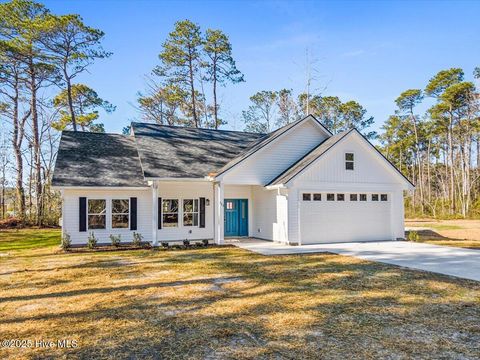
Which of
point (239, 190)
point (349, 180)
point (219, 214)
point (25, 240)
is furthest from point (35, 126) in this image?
point (349, 180)

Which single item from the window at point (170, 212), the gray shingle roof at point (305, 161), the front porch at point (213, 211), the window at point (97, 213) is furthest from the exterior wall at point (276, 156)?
the window at point (97, 213)

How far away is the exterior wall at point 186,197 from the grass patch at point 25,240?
207 inches

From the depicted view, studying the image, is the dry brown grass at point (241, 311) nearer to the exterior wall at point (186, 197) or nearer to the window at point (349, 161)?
the exterior wall at point (186, 197)

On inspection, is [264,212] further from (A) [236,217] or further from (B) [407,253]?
(B) [407,253]

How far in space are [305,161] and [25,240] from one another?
14.7 meters

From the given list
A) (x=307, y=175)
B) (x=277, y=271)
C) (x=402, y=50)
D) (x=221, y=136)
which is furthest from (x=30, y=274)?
(x=402, y=50)

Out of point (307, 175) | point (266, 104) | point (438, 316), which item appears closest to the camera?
point (438, 316)

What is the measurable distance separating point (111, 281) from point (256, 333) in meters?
4.77

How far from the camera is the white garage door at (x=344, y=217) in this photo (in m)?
15.7

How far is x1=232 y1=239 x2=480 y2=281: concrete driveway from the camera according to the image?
32.0 feet

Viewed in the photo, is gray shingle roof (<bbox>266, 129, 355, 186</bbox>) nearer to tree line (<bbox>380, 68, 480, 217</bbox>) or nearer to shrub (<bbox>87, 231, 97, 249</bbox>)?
shrub (<bbox>87, 231, 97, 249</bbox>)

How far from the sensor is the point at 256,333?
16.6 ft

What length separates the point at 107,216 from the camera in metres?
15.4

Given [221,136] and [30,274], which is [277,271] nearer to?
[30,274]
